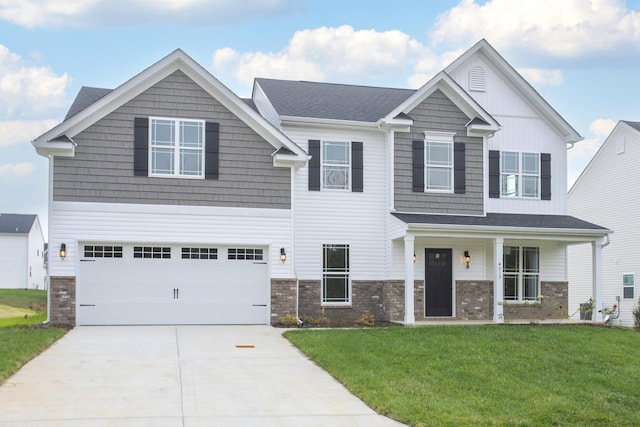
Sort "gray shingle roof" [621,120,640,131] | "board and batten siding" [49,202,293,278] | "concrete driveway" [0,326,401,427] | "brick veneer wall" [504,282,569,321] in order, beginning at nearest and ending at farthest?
"concrete driveway" [0,326,401,427], "board and batten siding" [49,202,293,278], "brick veneer wall" [504,282,569,321], "gray shingle roof" [621,120,640,131]

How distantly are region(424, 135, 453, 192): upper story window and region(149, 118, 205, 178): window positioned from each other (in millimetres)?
6672

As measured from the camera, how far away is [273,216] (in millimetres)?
20672

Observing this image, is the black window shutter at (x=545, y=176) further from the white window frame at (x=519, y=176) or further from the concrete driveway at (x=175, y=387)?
the concrete driveway at (x=175, y=387)

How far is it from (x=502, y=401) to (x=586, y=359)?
4459 millimetres

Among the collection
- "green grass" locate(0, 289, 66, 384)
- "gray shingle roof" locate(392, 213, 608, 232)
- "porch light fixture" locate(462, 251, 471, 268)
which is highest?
"gray shingle roof" locate(392, 213, 608, 232)

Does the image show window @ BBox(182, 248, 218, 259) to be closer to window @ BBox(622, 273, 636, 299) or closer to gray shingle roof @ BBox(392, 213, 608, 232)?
gray shingle roof @ BBox(392, 213, 608, 232)

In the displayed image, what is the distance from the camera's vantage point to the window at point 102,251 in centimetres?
1969

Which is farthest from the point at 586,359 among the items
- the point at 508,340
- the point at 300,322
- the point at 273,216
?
the point at 273,216

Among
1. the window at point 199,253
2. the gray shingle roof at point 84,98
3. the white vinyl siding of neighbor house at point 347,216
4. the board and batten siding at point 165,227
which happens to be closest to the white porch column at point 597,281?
the white vinyl siding of neighbor house at point 347,216

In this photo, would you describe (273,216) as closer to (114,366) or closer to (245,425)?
(114,366)

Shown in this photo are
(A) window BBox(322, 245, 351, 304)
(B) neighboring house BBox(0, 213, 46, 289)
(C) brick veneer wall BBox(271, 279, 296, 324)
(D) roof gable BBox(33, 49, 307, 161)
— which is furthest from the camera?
(B) neighboring house BBox(0, 213, 46, 289)

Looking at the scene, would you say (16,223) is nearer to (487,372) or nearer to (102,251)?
(102,251)

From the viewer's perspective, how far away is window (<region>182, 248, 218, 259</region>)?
20359 millimetres

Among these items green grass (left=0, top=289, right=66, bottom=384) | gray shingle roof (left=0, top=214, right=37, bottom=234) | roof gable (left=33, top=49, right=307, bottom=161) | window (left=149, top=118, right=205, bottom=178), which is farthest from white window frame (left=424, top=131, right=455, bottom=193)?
gray shingle roof (left=0, top=214, right=37, bottom=234)
